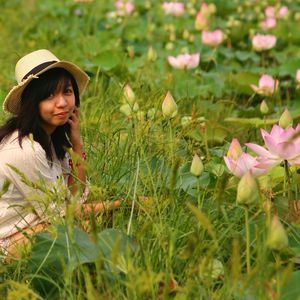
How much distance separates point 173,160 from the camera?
2.16 meters

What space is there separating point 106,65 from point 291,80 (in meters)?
1.05

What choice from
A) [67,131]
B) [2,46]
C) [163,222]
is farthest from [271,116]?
[2,46]

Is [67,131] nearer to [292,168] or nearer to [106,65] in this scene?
[292,168]

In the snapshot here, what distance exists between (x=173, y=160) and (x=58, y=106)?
0.35 m

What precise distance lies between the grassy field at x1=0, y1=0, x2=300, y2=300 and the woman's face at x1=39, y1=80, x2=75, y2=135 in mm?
168

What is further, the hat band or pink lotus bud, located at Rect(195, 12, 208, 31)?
pink lotus bud, located at Rect(195, 12, 208, 31)

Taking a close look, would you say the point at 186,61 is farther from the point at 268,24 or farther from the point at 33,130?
the point at 33,130

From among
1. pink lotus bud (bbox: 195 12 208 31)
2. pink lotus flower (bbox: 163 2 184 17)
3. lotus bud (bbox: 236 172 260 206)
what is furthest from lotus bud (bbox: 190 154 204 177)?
pink lotus flower (bbox: 163 2 184 17)

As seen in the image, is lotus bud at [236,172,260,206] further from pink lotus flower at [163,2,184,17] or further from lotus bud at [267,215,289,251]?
pink lotus flower at [163,2,184,17]

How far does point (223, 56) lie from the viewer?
480 cm

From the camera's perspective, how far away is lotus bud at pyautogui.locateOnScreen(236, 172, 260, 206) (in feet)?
5.26

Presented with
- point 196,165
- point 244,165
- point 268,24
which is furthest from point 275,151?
point 268,24

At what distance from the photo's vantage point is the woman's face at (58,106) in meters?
2.21

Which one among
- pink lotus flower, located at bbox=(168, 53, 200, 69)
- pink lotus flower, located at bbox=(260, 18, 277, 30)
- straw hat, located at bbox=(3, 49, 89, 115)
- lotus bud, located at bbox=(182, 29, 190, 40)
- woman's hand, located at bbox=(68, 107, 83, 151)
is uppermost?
straw hat, located at bbox=(3, 49, 89, 115)
